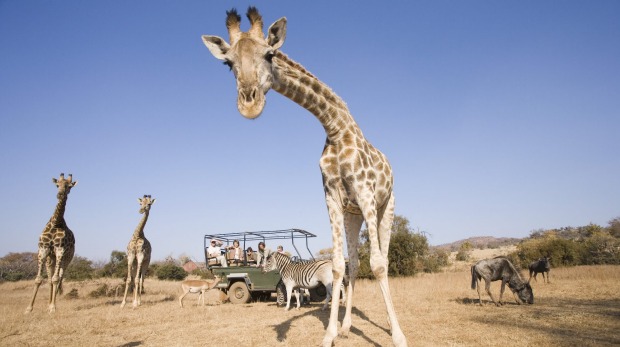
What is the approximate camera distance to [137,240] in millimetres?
13500

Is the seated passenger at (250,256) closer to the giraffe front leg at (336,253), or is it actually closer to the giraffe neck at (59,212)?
the giraffe neck at (59,212)

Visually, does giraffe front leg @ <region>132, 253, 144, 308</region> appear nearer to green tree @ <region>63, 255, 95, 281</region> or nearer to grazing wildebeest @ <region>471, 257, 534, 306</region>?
grazing wildebeest @ <region>471, 257, 534, 306</region>

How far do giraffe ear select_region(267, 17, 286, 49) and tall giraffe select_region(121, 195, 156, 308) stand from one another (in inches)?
459

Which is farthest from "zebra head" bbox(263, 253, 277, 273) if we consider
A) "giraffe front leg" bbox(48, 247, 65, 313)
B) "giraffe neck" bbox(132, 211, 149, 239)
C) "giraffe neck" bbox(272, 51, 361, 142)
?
"giraffe neck" bbox(272, 51, 361, 142)

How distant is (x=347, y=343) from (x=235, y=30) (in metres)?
4.70

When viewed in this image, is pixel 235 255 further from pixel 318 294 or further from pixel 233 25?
pixel 233 25

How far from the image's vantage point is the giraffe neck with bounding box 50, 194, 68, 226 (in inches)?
469

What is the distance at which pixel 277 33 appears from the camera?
4367 millimetres

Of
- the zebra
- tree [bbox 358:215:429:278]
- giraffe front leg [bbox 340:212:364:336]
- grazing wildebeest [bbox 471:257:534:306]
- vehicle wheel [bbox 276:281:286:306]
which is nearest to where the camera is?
giraffe front leg [bbox 340:212:364:336]

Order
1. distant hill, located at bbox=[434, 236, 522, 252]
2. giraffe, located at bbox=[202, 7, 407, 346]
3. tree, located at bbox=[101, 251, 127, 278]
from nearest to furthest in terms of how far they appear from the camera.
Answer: giraffe, located at bbox=[202, 7, 407, 346] → tree, located at bbox=[101, 251, 127, 278] → distant hill, located at bbox=[434, 236, 522, 252]

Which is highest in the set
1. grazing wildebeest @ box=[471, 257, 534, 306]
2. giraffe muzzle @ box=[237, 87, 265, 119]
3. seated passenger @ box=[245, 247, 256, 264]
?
giraffe muzzle @ box=[237, 87, 265, 119]

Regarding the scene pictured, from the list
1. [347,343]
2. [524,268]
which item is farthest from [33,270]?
[524,268]

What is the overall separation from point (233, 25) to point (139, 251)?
11.7 m

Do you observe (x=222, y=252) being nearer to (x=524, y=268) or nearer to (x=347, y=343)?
(x=347, y=343)
